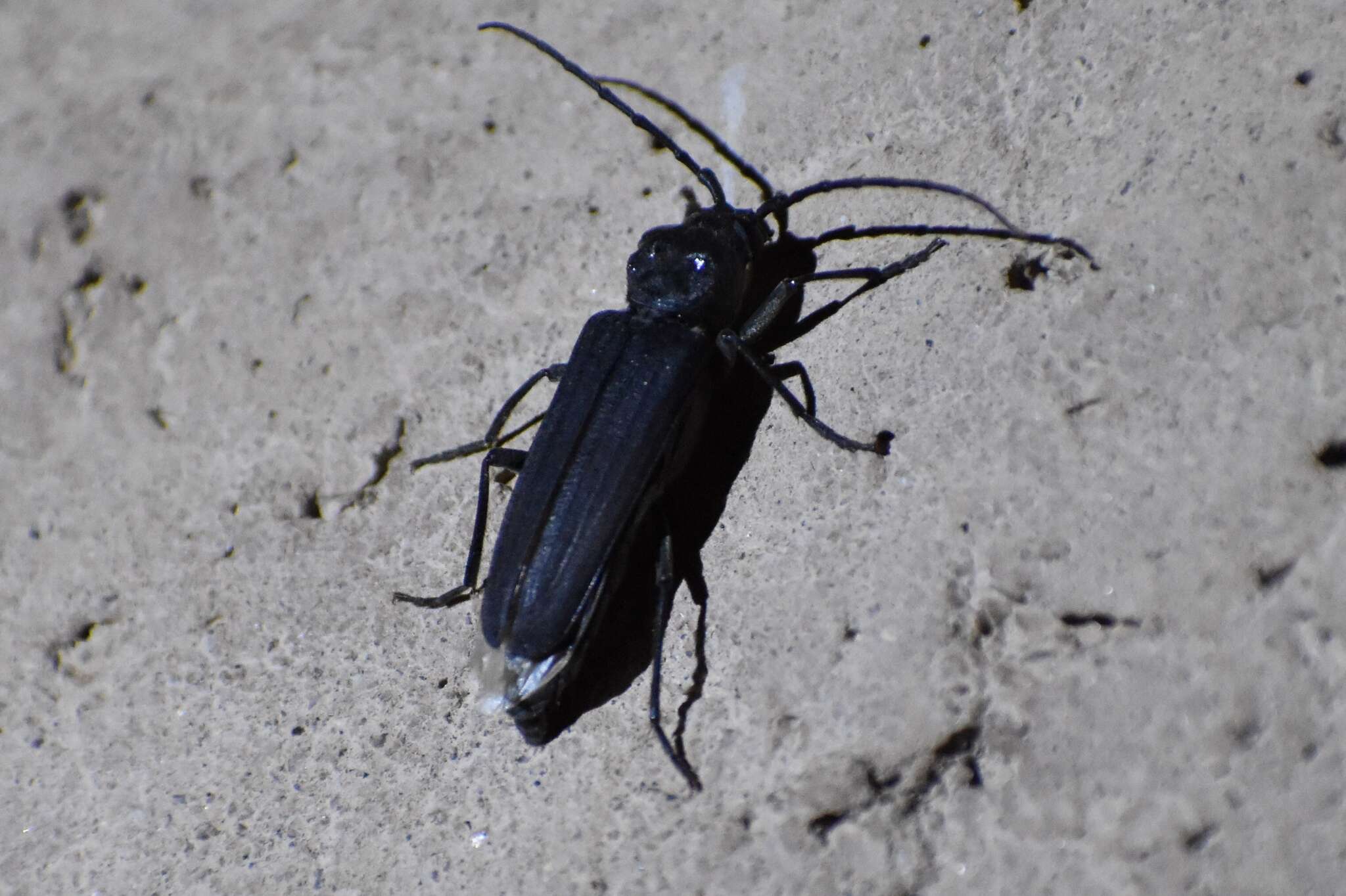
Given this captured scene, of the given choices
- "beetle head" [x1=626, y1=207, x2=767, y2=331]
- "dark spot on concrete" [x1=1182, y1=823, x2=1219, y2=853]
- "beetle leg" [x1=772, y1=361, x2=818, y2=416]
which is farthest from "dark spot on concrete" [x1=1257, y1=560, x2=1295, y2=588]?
"beetle head" [x1=626, y1=207, x2=767, y2=331]

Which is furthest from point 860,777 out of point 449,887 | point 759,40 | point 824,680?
point 759,40

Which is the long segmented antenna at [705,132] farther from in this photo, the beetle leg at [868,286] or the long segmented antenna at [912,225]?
the beetle leg at [868,286]

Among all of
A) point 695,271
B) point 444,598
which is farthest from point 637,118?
point 444,598

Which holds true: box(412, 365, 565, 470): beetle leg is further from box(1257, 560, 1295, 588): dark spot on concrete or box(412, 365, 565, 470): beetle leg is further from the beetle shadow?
box(1257, 560, 1295, 588): dark spot on concrete

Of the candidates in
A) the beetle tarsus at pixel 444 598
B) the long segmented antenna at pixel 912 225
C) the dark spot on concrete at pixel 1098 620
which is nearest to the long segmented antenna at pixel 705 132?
the long segmented antenna at pixel 912 225

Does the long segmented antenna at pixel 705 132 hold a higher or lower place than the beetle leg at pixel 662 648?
higher

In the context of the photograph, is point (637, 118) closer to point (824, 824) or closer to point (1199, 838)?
point (824, 824)
